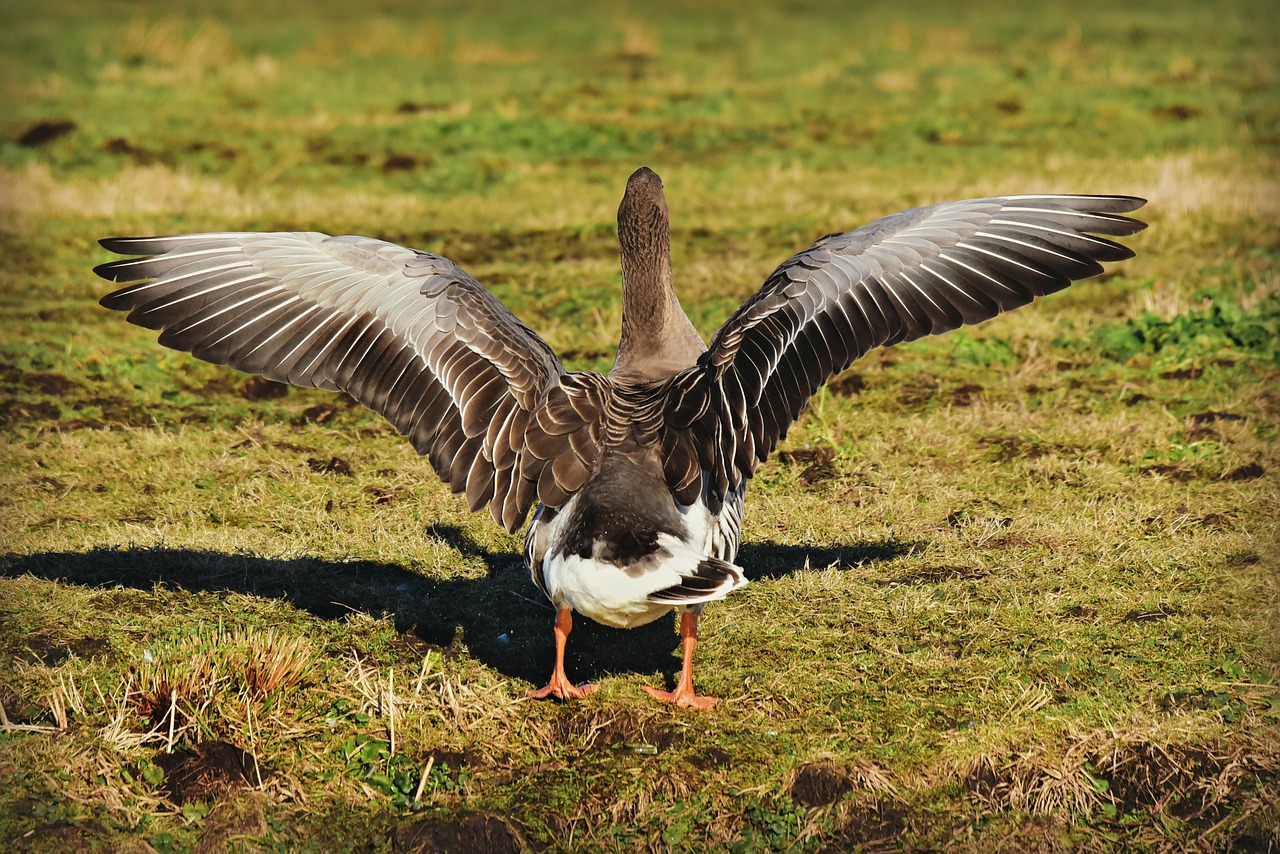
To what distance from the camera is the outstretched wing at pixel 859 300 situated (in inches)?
220

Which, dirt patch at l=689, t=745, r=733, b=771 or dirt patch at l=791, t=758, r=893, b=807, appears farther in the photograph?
dirt patch at l=689, t=745, r=733, b=771

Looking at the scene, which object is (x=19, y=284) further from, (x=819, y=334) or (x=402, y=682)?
(x=819, y=334)

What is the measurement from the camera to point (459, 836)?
15.9 feet

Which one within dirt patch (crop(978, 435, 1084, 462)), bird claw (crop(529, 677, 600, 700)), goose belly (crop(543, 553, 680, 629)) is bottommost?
bird claw (crop(529, 677, 600, 700))

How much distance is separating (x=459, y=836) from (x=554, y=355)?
7.12 feet

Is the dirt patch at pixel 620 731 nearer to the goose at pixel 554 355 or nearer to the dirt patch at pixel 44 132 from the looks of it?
the goose at pixel 554 355

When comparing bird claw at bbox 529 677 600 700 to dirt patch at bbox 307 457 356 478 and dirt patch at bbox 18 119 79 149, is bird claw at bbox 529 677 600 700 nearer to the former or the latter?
dirt patch at bbox 307 457 356 478

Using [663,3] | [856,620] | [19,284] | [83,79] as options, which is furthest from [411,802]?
[663,3]

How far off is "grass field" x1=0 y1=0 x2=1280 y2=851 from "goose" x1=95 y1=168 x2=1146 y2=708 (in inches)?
29.0

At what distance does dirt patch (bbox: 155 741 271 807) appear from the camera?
503 cm

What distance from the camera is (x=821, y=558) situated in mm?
7309

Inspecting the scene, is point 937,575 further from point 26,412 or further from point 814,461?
point 26,412

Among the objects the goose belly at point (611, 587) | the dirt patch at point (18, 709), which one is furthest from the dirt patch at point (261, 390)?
the goose belly at point (611, 587)

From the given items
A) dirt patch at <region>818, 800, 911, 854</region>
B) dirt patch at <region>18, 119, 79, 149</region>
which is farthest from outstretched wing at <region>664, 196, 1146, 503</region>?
dirt patch at <region>18, 119, 79, 149</region>
